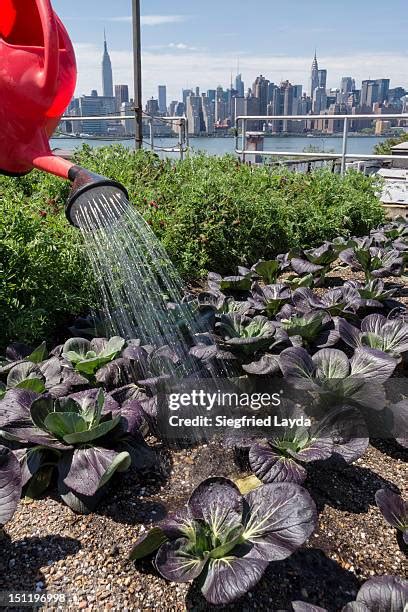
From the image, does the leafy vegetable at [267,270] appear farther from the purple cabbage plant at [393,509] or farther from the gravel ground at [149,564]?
the purple cabbage plant at [393,509]

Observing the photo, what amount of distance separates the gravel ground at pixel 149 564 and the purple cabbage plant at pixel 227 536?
0.35 feet

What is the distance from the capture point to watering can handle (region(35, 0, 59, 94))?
5.43ft

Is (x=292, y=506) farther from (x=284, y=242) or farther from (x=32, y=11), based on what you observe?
(x=284, y=242)

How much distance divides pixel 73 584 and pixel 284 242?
3.61 m

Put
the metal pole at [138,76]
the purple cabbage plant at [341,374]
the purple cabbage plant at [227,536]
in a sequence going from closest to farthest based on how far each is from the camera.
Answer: the purple cabbage plant at [227,536] → the purple cabbage plant at [341,374] → the metal pole at [138,76]

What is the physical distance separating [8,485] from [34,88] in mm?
1267

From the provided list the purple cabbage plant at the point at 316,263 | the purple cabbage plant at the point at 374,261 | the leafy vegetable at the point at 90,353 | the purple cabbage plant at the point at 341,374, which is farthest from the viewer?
the purple cabbage plant at the point at 316,263

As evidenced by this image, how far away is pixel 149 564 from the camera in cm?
152

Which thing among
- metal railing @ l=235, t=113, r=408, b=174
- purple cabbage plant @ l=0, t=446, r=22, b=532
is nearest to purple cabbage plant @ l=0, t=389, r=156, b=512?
purple cabbage plant @ l=0, t=446, r=22, b=532

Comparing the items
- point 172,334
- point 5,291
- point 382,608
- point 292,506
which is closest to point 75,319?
point 5,291

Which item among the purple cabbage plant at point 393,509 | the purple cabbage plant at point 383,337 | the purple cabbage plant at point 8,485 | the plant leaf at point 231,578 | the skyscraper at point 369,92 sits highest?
the skyscraper at point 369,92

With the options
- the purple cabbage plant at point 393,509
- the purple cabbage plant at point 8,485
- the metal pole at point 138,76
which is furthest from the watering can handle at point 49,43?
the metal pole at point 138,76

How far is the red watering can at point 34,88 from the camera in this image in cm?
176

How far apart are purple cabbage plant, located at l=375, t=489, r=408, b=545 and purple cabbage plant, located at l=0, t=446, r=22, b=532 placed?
1045 mm
